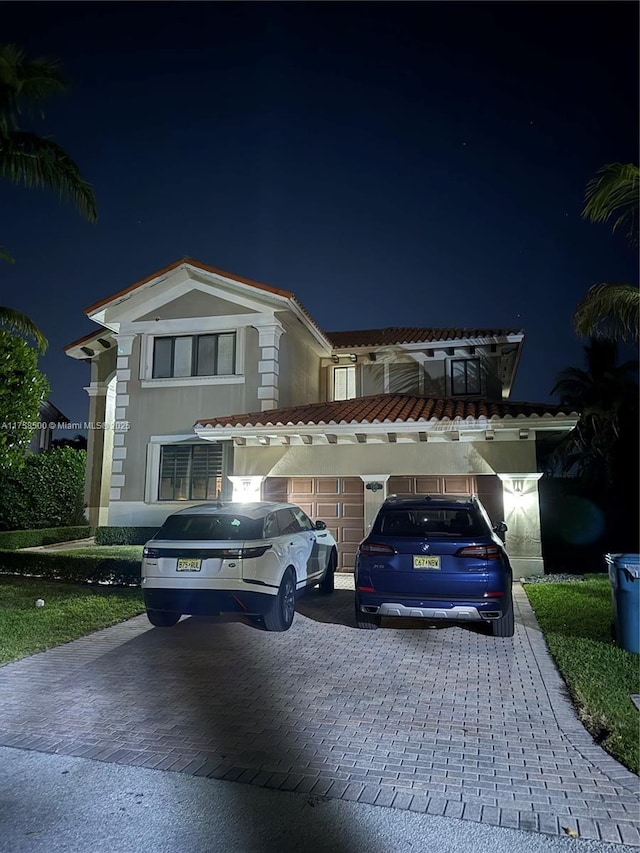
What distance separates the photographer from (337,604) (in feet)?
32.4

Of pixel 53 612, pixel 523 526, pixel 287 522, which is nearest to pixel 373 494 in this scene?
pixel 523 526

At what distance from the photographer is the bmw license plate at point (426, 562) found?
694cm

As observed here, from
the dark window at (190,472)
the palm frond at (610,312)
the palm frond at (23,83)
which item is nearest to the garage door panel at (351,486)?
the dark window at (190,472)

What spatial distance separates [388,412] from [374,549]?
6676 mm

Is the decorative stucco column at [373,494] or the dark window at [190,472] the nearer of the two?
the decorative stucco column at [373,494]

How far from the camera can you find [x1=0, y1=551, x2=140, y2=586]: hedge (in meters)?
11.5

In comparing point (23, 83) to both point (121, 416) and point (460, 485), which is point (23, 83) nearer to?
point (121, 416)

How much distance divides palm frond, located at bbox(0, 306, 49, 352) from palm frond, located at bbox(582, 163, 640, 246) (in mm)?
11930

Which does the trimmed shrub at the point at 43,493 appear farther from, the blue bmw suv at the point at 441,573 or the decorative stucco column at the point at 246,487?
the blue bmw suv at the point at 441,573

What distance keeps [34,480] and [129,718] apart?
16914mm

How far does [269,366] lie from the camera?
15.6 m

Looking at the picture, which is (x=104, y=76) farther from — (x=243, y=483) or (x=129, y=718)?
(x=129, y=718)

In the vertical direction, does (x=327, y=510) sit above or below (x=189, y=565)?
above

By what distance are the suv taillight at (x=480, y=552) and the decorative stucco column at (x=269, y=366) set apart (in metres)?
9.27
